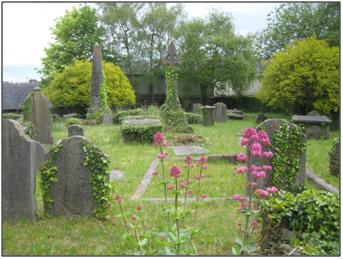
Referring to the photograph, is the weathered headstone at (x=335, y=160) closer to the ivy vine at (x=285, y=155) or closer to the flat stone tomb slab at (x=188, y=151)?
the ivy vine at (x=285, y=155)

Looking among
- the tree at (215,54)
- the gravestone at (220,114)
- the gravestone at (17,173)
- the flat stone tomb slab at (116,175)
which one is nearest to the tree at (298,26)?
the tree at (215,54)

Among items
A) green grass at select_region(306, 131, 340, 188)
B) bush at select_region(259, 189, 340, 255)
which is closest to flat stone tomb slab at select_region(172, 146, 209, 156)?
green grass at select_region(306, 131, 340, 188)

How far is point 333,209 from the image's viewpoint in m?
4.47

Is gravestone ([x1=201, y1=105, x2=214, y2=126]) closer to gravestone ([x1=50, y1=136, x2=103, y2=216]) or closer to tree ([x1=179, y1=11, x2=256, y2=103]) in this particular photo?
tree ([x1=179, y1=11, x2=256, y2=103])

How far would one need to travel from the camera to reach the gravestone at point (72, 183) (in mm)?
5863

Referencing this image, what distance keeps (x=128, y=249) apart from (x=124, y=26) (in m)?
35.7

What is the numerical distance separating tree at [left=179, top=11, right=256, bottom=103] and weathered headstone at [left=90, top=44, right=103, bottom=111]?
1121 centimetres

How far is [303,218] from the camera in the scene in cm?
452

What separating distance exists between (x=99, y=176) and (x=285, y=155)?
3041 millimetres

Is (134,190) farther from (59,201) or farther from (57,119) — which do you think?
(57,119)

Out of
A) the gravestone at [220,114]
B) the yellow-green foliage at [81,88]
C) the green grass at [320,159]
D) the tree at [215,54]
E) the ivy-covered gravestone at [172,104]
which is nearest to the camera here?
the green grass at [320,159]

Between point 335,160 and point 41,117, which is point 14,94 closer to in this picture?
point 41,117

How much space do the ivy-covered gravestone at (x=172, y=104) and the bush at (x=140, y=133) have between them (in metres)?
3.48

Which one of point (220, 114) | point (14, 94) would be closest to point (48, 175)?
point (220, 114)
